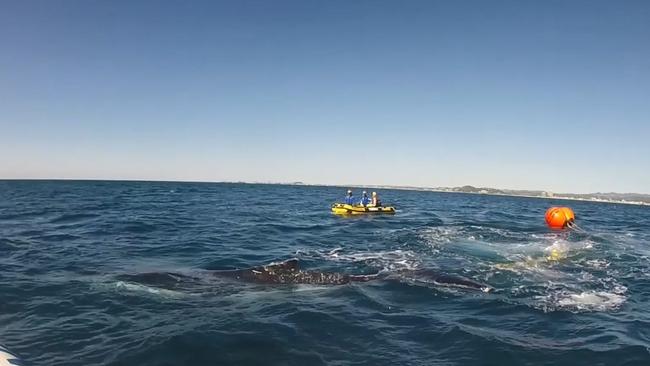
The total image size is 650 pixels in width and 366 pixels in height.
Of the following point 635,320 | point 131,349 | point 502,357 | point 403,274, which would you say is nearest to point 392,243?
point 403,274

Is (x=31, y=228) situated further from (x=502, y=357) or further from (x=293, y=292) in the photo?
(x=502, y=357)

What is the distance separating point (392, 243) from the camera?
80.2 ft

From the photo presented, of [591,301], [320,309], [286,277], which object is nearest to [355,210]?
[286,277]

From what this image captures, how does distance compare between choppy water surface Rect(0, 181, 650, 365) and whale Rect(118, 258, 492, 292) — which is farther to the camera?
whale Rect(118, 258, 492, 292)

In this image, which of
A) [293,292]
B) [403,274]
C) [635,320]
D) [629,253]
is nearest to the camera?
[635,320]

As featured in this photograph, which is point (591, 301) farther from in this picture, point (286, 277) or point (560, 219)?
point (560, 219)

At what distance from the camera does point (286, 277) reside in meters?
14.2

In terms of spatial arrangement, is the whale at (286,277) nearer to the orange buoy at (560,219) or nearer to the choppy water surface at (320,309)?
the choppy water surface at (320,309)

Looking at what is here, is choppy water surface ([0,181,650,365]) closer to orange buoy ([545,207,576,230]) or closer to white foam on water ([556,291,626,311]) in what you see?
white foam on water ([556,291,626,311])

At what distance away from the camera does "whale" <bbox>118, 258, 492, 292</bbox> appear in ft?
45.1

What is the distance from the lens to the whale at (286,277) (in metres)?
13.7

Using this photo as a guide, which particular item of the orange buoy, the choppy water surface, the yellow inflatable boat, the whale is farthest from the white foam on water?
the yellow inflatable boat

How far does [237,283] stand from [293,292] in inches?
71.4

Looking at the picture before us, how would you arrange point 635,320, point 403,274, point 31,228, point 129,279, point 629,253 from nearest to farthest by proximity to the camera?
point 635,320
point 129,279
point 403,274
point 629,253
point 31,228
